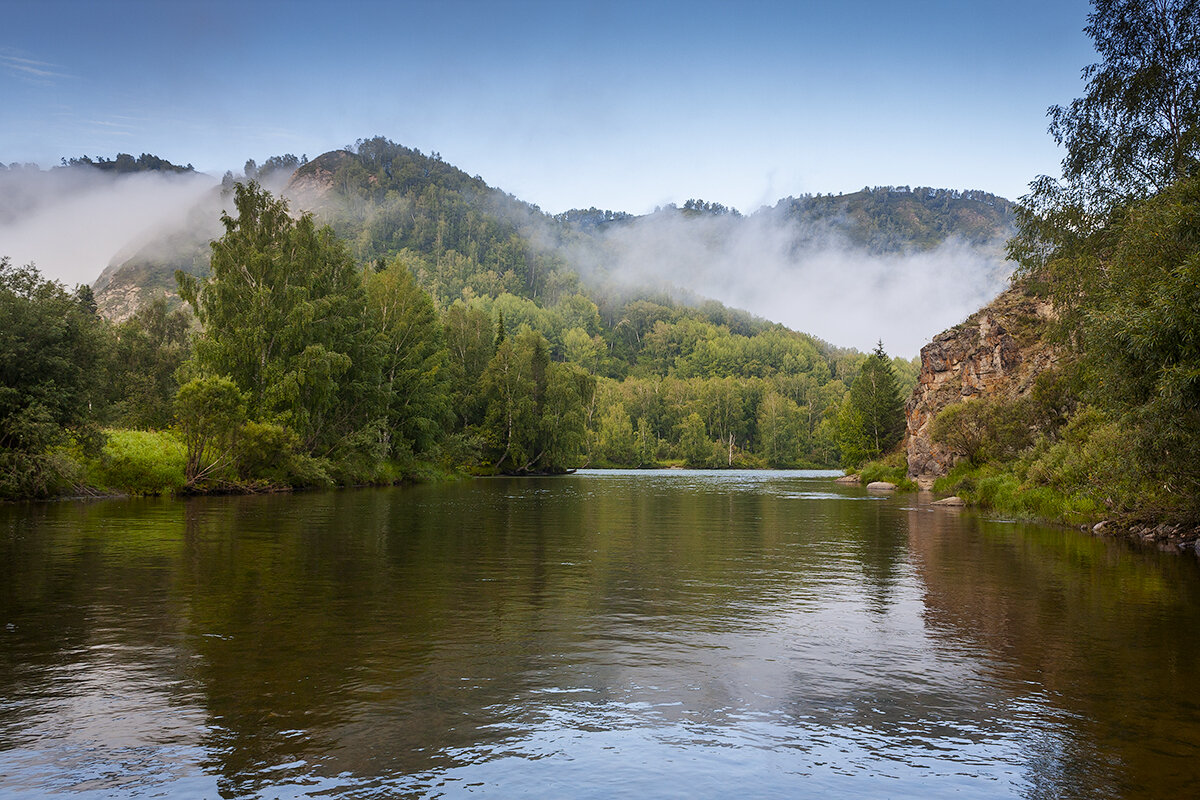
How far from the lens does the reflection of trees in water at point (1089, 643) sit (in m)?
8.52

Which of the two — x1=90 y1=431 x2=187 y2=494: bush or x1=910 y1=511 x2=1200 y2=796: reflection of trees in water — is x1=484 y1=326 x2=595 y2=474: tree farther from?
x1=910 y1=511 x2=1200 y2=796: reflection of trees in water

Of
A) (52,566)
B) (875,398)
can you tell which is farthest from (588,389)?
(52,566)

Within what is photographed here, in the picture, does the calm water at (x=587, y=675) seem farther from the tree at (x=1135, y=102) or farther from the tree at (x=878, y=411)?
the tree at (x=878, y=411)

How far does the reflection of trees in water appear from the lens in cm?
852

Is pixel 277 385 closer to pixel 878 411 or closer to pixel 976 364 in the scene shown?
pixel 976 364

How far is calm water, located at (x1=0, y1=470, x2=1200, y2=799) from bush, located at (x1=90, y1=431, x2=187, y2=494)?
25.0 m

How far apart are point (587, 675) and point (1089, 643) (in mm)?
9010

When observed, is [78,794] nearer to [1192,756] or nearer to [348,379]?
[1192,756]

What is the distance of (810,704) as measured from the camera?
34.9 ft

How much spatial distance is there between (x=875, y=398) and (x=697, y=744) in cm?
11295

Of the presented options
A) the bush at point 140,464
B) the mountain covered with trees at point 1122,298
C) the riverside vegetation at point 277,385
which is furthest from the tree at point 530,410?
the mountain covered with trees at point 1122,298

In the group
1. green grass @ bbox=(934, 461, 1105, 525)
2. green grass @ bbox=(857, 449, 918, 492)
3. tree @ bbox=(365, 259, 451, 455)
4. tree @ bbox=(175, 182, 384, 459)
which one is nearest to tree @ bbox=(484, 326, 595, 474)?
tree @ bbox=(365, 259, 451, 455)

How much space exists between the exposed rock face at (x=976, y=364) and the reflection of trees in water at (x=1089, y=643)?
40.1 metres

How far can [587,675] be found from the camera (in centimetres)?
1177
